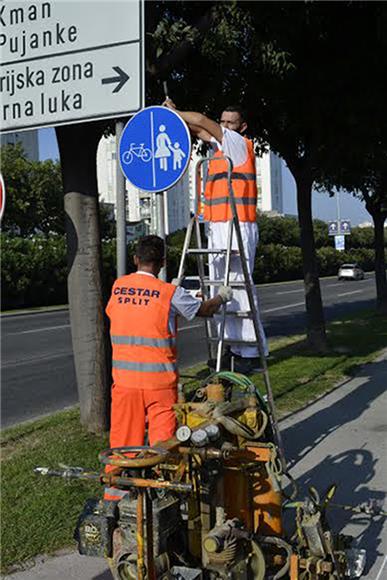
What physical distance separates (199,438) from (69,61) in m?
3.03

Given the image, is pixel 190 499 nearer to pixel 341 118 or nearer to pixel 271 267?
pixel 341 118

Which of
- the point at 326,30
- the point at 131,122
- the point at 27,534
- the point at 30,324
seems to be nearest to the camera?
the point at 27,534

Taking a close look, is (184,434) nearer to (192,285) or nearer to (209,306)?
(209,306)

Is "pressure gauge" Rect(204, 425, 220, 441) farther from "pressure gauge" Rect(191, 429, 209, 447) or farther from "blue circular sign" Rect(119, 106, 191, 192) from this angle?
"blue circular sign" Rect(119, 106, 191, 192)

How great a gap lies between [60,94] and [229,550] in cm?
332

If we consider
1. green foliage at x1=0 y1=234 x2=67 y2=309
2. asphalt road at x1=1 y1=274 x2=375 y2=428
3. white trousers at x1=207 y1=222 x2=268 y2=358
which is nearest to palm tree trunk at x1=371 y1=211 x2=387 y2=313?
asphalt road at x1=1 y1=274 x2=375 y2=428

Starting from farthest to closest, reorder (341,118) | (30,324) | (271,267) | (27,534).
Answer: (271,267), (30,324), (341,118), (27,534)

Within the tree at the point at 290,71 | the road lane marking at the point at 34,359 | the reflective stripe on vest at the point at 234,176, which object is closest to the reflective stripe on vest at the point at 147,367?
the reflective stripe on vest at the point at 234,176

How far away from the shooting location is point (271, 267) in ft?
187

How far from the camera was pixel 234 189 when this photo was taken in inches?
188

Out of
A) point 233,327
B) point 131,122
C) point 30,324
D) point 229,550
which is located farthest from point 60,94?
point 30,324

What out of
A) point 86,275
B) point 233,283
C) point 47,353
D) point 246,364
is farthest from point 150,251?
point 47,353

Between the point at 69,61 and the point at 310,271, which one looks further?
the point at 310,271

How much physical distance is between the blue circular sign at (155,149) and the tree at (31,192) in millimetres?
43606
